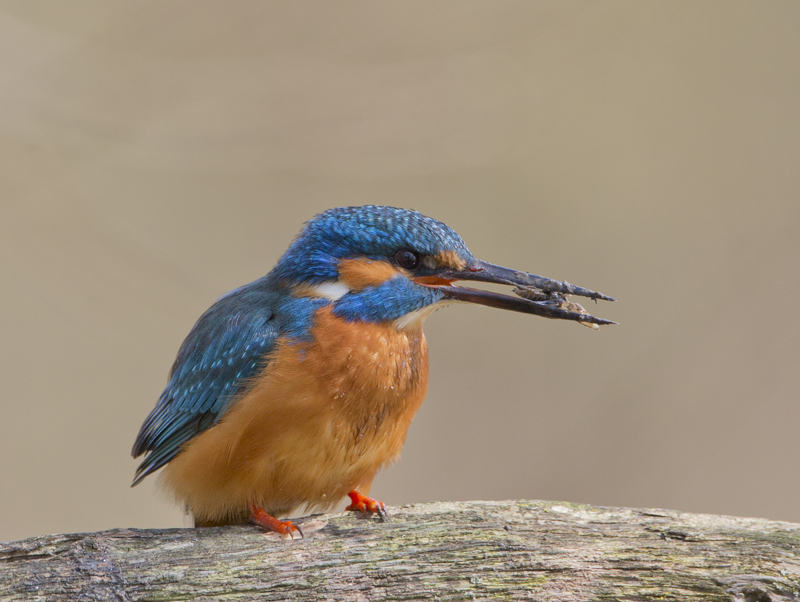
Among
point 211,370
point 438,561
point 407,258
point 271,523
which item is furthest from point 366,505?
point 407,258

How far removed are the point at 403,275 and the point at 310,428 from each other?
672 millimetres

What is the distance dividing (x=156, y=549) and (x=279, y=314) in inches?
37.4

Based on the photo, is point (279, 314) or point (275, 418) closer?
point (275, 418)

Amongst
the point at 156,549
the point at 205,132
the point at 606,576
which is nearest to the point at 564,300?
the point at 606,576

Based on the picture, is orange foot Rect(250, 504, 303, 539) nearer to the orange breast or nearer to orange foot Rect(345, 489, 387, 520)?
the orange breast

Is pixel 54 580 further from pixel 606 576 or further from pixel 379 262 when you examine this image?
pixel 606 576

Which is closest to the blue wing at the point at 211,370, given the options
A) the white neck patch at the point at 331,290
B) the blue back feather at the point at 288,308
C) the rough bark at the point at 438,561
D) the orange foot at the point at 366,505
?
the blue back feather at the point at 288,308

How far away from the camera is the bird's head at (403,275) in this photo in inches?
107

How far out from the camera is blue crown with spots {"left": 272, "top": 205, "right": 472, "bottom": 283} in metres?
2.75

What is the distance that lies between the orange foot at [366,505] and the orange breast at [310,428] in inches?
1.8

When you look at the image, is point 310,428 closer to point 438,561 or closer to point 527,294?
point 438,561

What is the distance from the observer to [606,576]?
89.9 inches

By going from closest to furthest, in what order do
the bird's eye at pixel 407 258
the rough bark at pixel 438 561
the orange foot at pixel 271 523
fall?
the rough bark at pixel 438 561 < the orange foot at pixel 271 523 < the bird's eye at pixel 407 258

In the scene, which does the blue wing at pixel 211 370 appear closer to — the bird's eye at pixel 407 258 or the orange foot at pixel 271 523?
the orange foot at pixel 271 523
